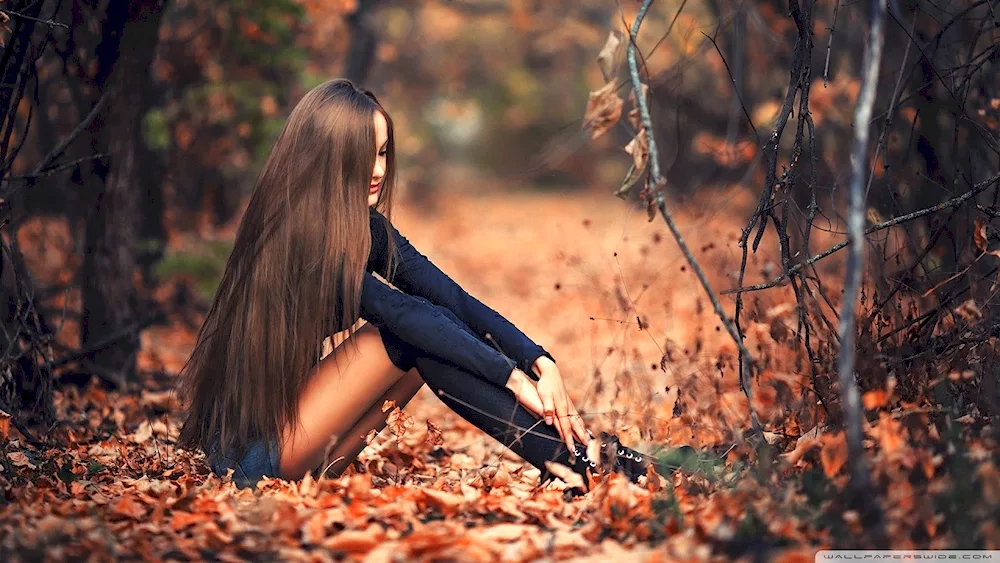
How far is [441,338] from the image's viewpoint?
2771 millimetres

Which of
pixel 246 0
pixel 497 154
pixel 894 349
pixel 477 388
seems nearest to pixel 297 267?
pixel 477 388

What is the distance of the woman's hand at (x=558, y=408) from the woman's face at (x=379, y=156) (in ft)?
2.56

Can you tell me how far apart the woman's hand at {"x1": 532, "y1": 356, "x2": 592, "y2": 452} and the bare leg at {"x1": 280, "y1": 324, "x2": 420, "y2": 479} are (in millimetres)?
451

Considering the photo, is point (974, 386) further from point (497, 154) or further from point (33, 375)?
point (497, 154)

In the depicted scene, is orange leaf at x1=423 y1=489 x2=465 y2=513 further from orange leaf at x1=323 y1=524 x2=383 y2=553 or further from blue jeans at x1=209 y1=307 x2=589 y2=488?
orange leaf at x1=323 y1=524 x2=383 y2=553

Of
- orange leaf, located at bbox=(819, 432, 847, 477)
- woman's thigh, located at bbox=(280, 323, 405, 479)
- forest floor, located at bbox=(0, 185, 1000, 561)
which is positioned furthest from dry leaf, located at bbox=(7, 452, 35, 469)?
orange leaf, located at bbox=(819, 432, 847, 477)

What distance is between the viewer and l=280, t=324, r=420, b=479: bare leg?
9.55 feet

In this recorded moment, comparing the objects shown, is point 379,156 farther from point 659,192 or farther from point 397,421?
point 659,192

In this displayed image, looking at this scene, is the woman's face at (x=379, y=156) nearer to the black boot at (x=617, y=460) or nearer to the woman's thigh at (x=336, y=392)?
the woman's thigh at (x=336, y=392)

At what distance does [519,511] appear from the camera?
2.61 meters

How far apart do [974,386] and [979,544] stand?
87 centimetres

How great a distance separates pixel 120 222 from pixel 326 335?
2.02 meters

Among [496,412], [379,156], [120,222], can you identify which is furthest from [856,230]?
[120,222]

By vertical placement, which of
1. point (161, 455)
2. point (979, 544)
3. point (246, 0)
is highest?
point (246, 0)
